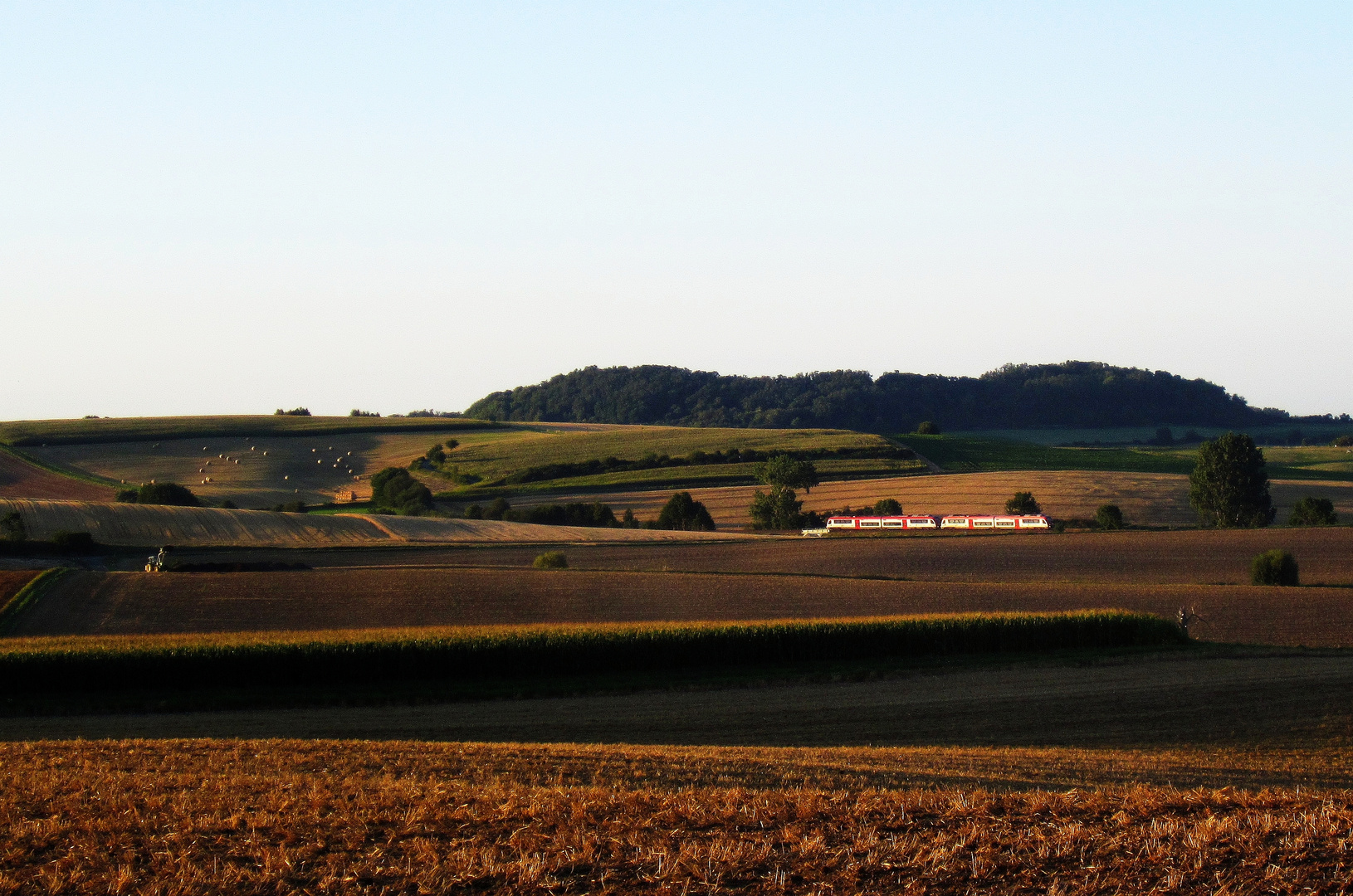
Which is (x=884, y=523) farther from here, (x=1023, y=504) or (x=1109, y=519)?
(x=1109, y=519)

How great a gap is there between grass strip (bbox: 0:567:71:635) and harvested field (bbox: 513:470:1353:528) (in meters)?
39.4

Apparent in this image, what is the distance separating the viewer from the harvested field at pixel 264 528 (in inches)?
2032

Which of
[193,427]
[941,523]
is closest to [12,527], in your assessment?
[941,523]

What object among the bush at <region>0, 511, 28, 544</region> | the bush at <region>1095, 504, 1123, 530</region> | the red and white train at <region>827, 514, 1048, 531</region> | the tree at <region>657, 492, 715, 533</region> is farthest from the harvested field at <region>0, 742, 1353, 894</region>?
the tree at <region>657, 492, 715, 533</region>

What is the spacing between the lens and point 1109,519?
213 feet

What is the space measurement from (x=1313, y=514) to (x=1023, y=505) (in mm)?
16039

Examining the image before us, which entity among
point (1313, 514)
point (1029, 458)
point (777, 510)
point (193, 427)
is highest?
point (193, 427)

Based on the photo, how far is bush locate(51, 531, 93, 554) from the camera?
151 feet

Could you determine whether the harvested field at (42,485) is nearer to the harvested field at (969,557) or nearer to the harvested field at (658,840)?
the harvested field at (969,557)

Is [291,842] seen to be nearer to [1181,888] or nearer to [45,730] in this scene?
[1181,888]

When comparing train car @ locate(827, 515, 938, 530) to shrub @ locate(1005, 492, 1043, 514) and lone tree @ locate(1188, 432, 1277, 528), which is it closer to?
shrub @ locate(1005, 492, 1043, 514)

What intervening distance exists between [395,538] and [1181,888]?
168 ft

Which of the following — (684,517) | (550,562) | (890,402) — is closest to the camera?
(550,562)

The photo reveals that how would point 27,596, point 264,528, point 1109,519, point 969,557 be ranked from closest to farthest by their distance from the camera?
1. point 27,596
2. point 969,557
3. point 264,528
4. point 1109,519
